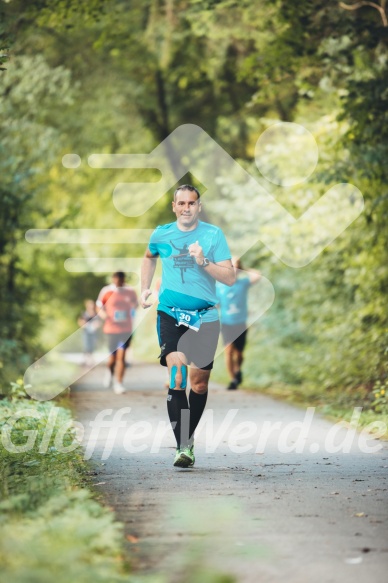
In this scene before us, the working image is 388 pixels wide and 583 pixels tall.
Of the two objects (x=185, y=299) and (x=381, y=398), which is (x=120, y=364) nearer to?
(x=381, y=398)

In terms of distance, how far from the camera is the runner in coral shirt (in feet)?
54.6

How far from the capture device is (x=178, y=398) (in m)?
8.39

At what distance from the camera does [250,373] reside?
20.0 metres

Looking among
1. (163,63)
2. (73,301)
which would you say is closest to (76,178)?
(163,63)

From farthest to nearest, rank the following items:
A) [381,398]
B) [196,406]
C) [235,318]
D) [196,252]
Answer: [235,318], [381,398], [196,406], [196,252]

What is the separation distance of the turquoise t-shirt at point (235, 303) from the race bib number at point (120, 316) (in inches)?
60.9

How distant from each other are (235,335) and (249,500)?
1014 centimetres

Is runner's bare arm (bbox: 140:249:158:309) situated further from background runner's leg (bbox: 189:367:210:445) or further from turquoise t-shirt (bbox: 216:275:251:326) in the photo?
turquoise t-shirt (bbox: 216:275:251:326)

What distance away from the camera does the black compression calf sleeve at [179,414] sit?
27.1 feet

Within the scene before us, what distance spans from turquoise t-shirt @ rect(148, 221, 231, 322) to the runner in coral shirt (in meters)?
8.26

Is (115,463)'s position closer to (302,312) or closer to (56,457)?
(56,457)

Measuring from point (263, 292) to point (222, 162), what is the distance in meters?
4.59

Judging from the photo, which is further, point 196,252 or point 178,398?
point 178,398

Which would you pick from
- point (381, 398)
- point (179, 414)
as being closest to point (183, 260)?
point (179, 414)
